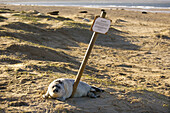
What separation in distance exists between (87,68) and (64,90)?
12.2ft

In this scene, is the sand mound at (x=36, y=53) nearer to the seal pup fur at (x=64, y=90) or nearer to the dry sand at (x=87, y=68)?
the dry sand at (x=87, y=68)

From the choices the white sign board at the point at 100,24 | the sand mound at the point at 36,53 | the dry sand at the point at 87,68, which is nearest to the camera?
the white sign board at the point at 100,24

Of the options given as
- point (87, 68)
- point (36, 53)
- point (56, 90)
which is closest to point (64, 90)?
point (56, 90)

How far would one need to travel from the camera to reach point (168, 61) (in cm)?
1030

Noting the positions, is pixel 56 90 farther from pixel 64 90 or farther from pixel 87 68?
pixel 87 68

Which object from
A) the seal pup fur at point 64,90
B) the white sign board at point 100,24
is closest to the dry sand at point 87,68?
the seal pup fur at point 64,90

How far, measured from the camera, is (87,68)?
8.36m

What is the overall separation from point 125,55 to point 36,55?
4998mm

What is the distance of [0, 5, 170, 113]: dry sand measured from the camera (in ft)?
Answer: 15.4

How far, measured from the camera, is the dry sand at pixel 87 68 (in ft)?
15.4

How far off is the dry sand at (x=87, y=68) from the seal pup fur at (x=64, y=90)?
15cm

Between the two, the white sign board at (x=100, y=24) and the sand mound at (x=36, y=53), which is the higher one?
the white sign board at (x=100, y=24)

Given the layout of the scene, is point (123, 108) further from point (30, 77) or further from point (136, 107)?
point (30, 77)

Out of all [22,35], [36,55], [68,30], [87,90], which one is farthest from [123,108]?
[68,30]
